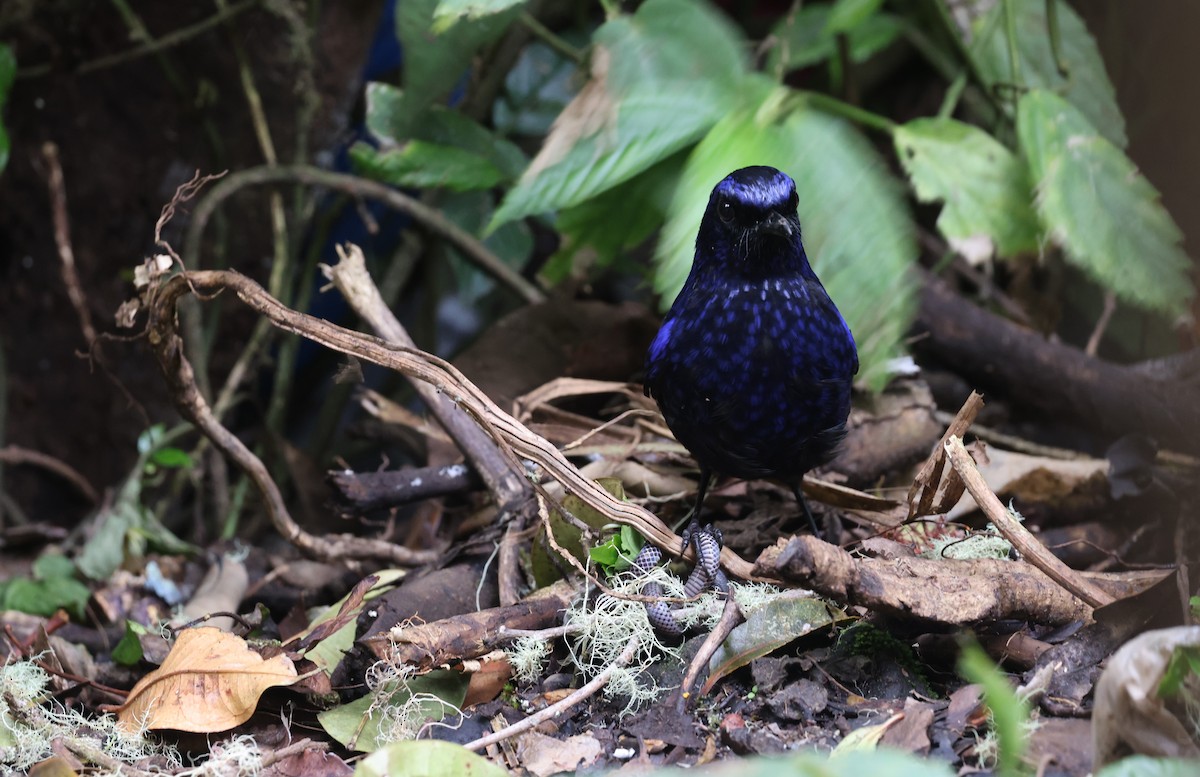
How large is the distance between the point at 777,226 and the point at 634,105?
76 cm

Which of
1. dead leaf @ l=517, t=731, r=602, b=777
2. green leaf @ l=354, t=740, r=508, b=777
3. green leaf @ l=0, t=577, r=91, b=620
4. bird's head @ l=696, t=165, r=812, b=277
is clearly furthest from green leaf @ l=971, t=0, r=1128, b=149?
green leaf @ l=0, t=577, r=91, b=620

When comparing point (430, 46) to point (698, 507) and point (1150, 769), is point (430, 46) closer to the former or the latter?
point (698, 507)

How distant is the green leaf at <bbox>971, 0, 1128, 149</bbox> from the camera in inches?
134

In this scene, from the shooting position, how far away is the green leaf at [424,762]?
1596 mm

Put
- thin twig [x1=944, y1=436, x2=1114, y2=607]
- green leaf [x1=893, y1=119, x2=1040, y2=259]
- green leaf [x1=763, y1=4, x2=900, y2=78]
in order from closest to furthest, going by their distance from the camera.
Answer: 1. thin twig [x1=944, y1=436, x2=1114, y2=607]
2. green leaf [x1=893, y1=119, x2=1040, y2=259]
3. green leaf [x1=763, y1=4, x2=900, y2=78]

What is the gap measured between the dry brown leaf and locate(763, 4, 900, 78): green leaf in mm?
2523

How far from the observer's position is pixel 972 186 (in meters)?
2.99

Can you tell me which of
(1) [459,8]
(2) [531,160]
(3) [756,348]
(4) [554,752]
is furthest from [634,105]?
(4) [554,752]

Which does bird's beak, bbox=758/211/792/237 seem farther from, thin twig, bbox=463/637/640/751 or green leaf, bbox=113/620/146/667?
green leaf, bbox=113/620/146/667

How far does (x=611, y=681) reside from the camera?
209 cm

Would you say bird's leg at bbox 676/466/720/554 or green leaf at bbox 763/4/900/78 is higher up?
green leaf at bbox 763/4/900/78

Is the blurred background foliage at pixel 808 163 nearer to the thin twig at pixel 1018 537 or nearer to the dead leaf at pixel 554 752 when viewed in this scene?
the thin twig at pixel 1018 537

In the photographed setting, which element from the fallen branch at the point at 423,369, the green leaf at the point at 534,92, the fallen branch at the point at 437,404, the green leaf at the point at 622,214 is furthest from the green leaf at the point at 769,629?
the green leaf at the point at 534,92

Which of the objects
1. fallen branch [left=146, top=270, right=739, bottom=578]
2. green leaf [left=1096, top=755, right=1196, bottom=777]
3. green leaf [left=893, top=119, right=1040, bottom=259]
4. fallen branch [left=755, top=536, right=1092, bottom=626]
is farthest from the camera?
green leaf [left=893, top=119, right=1040, bottom=259]
